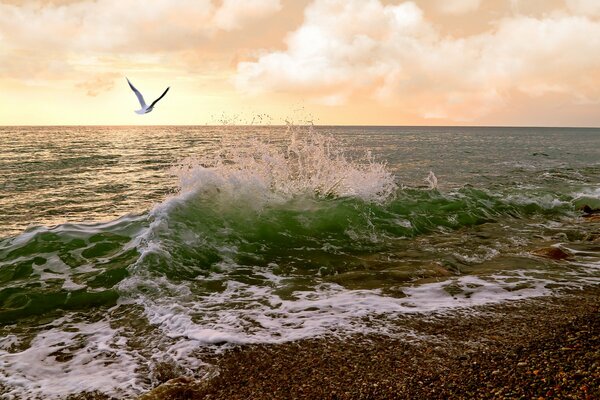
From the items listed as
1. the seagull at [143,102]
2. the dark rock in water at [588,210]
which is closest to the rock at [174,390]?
the seagull at [143,102]

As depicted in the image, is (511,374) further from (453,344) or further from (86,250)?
(86,250)

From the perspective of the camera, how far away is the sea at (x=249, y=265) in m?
5.34

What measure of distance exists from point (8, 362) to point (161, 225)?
5205mm

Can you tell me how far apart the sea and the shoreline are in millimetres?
330

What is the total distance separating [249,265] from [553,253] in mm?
6827

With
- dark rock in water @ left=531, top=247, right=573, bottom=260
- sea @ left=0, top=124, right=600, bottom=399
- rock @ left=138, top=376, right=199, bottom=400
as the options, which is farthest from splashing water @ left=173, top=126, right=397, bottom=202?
rock @ left=138, top=376, right=199, bottom=400

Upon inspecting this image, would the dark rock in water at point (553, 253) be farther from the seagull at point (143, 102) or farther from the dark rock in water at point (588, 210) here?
the seagull at point (143, 102)

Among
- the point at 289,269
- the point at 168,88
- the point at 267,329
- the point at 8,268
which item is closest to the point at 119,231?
the point at 8,268

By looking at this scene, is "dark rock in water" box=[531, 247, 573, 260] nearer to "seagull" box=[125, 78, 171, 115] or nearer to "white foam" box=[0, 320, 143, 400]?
"white foam" box=[0, 320, 143, 400]

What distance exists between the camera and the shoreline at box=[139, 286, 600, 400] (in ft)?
12.8

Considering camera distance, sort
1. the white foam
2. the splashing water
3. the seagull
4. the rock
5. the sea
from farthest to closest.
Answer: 1. the splashing water
2. the seagull
3. the sea
4. the white foam
5. the rock

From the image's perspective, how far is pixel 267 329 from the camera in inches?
223

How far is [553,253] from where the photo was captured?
8.88 metres

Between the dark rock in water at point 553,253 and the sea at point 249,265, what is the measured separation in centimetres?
13
